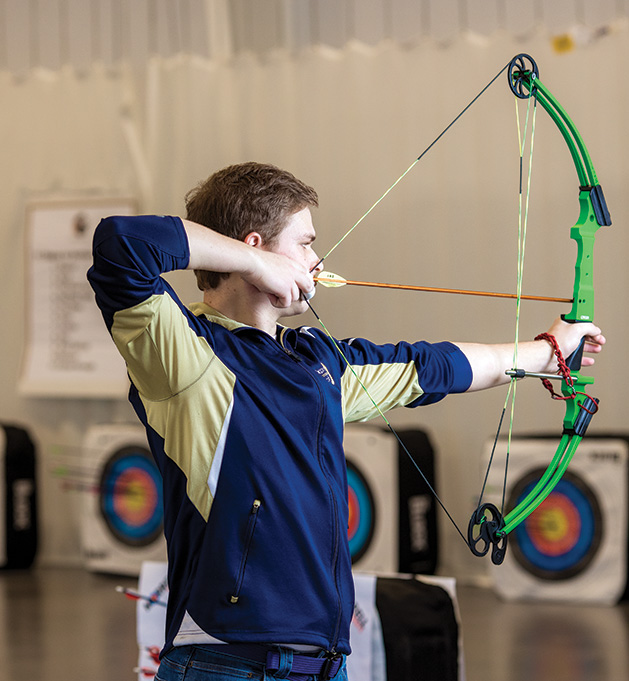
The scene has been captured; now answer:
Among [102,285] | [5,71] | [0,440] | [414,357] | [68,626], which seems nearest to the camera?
[102,285]

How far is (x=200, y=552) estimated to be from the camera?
1031 mm

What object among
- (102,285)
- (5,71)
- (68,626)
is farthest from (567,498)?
(5,71)

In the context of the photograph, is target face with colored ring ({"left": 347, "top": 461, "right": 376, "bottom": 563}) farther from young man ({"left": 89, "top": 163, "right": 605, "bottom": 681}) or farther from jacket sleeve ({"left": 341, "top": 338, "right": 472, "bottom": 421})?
young man ({"left": 89, "top": 163, "right": 605, "bottom": 681})

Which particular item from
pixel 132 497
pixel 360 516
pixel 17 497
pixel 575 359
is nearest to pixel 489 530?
pixel 575 359

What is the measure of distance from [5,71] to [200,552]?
357 centimetres

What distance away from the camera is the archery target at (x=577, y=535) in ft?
10.1

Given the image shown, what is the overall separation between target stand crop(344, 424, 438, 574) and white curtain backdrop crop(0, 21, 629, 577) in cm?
20

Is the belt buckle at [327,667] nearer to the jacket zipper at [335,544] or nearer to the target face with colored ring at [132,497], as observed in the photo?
the jacket zipper at [335,544]

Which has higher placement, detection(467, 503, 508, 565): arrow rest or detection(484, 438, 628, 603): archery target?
detection(467, 503, 508, 565): arrow rest

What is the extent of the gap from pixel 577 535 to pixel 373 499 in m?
0.71

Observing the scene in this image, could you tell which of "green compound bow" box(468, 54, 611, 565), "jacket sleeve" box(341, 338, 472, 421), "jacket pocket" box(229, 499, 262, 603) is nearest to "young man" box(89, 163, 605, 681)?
"jacket pocket" box(229, 499, 262, 603)

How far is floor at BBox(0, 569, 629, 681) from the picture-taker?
250 cm

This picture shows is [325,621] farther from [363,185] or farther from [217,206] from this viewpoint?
[363,185]

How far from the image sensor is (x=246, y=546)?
102cm
